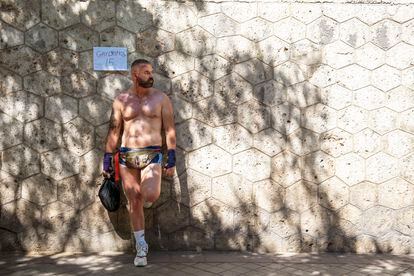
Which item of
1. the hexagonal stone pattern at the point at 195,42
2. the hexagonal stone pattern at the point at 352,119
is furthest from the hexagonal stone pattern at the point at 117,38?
the hexagonal stone pattern at the point at 352,119

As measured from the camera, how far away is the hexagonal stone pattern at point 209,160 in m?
4.77

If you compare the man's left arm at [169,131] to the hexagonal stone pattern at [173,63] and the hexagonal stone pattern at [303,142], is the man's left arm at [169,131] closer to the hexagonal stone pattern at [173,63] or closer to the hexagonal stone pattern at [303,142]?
the hexagonal stone pattern at [173,63]

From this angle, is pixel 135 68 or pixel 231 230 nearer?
pixel 135 68

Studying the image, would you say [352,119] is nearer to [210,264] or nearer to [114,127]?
[210,264]

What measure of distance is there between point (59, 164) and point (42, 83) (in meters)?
0.83

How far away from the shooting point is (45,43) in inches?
183

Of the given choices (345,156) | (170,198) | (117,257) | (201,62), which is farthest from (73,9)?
(345,156)

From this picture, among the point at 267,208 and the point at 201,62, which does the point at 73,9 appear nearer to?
the point at 201,62

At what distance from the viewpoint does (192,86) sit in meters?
4.75

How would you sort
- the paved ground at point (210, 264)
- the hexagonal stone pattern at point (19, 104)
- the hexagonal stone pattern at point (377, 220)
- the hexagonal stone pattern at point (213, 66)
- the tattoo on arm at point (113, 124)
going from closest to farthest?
the paved ground at point (210, 264)
the tattoo on arm at point (113, 124)
the hexagonal stone pattern at point (19, 104)
the hexagonal stone pattern at point (213, 66)
the hexagonal stone pattern at point (377, 220)

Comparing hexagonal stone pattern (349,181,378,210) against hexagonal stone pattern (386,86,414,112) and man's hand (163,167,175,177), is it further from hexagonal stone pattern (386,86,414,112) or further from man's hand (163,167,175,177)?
man's hand (163,167,175,177)

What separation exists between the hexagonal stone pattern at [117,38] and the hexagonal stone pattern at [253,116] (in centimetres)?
130

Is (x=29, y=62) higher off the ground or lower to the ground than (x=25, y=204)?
higher

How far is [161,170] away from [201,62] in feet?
3.81
